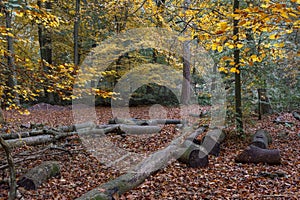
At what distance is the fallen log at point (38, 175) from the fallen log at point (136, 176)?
1298mm

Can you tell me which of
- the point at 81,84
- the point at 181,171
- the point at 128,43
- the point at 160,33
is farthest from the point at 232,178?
the point at 128,43

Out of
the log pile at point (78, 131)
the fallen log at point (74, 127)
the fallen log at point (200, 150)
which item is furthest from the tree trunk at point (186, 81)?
the fallen log at point (200, 150)

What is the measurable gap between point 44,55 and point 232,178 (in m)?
16.5

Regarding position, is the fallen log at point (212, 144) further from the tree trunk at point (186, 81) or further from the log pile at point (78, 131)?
the tree trunk at point (186, 81)

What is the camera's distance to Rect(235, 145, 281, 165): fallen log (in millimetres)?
5949

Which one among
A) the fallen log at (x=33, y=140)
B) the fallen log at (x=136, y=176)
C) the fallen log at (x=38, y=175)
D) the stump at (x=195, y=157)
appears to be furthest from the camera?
the fallen log at (x=33, y=140)

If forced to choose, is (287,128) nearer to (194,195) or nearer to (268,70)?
(268,70)

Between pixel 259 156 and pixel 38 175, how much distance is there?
5.03 m

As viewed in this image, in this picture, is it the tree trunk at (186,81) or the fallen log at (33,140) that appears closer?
the fallen log at (33,140)

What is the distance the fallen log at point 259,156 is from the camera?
595 centimetres

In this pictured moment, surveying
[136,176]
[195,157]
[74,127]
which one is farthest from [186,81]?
[136,176]

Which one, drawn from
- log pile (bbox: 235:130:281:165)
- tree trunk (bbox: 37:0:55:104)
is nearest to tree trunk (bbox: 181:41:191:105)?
tree trunk (bbox: 37:0:55:104)

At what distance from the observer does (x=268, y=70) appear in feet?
26.8

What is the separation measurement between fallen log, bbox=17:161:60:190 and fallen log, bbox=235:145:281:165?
4358 mm
